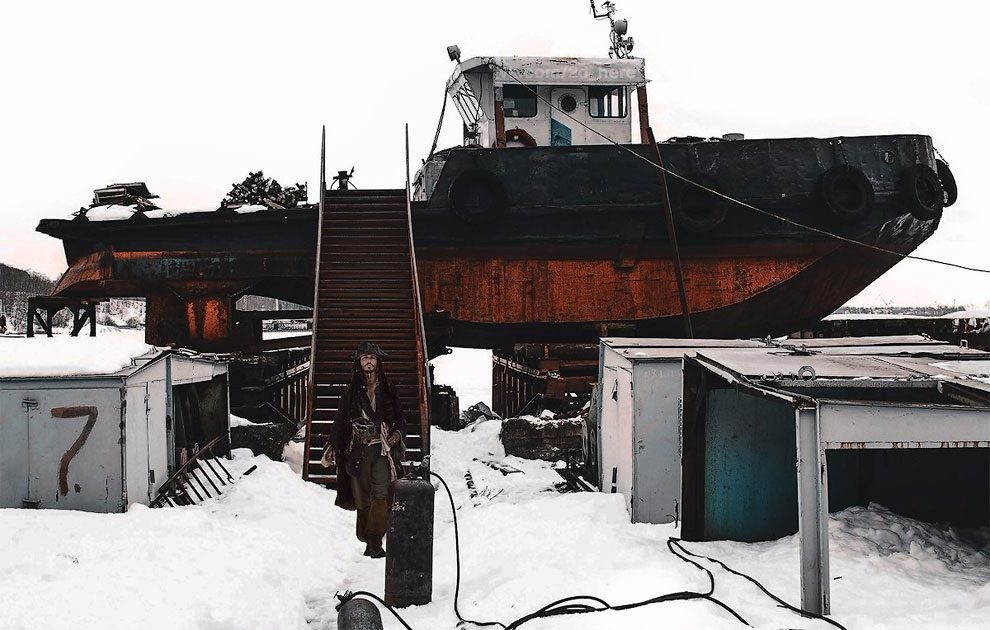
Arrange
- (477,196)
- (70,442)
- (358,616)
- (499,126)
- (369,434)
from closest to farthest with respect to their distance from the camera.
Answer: (358,616) < (369,434) < (70,442) < (477,196) < (499,126)

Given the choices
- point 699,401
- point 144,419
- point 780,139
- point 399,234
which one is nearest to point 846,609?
point 699,401

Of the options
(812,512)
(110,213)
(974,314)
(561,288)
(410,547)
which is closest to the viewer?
(812,512)

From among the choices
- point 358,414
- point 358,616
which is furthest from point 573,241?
point 358,616

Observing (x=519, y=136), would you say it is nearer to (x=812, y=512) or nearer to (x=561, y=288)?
(x=561, y=288)

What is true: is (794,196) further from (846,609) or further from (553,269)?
(846,609)

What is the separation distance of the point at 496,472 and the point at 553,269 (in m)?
4.43

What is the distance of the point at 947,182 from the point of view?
43.0 feet

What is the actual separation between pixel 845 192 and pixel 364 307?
8.18 meters

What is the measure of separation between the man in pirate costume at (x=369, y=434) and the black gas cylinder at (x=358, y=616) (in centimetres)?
138

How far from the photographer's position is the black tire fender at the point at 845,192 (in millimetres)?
12164

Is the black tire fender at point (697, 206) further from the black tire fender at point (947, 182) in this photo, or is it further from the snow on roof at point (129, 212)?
the snow on roof at point (129, 212)

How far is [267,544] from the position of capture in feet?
17.9

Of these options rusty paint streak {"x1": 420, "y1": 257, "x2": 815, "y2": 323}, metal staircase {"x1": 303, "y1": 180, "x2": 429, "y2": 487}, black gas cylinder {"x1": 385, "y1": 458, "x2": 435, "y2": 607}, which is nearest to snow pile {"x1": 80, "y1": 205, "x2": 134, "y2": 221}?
metal staircase {"x1": 303, "y1": 180, "x2": 429, "y2": 487}

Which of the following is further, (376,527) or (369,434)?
(376,527)
